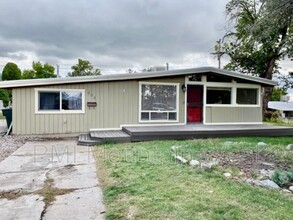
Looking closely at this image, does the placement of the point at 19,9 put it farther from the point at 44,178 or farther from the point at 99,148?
the point at 44,178

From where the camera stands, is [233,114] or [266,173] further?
[233,114]

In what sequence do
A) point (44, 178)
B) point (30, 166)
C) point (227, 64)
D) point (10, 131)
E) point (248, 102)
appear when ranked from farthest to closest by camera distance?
point (227, 64), point (248, 102), point (10, 131), point (30, 166), point (44, 178)

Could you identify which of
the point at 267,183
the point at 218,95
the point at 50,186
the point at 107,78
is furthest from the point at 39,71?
the point at 267,183

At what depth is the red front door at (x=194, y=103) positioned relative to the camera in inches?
474

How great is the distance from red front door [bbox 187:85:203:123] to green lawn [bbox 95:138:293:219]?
652 centimetres

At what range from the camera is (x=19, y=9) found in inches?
456

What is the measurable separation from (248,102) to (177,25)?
6438mm

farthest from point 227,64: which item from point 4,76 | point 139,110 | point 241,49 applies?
point 4,76

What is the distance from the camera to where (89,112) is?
34.7 ft

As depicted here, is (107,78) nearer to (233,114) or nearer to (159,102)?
(159,102)

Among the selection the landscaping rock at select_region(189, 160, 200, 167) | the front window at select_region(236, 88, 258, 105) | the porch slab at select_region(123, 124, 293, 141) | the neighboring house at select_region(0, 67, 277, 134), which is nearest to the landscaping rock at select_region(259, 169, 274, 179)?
the landscaping rock at select_region(189, 160, 200, 167)

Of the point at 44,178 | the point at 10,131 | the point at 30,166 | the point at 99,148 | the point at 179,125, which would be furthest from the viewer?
the point at 179,125

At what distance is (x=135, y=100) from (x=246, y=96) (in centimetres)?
564

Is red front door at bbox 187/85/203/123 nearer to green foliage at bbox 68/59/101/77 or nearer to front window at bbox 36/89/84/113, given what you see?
front window at bbox 36/89/84/113
